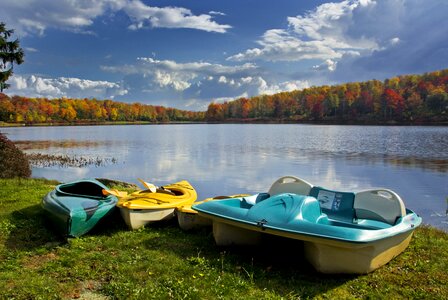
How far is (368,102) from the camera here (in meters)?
112

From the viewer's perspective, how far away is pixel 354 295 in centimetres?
549

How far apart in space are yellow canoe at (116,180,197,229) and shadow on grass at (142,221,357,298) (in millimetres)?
488

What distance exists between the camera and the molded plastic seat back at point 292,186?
27.7ft

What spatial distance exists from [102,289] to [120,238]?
88.7 inches

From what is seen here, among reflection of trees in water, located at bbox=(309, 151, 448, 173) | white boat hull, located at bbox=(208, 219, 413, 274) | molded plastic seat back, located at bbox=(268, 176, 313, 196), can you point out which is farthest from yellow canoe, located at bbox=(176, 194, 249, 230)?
reflection of trees in water, located at bbox=(309, 151, 448, 173)

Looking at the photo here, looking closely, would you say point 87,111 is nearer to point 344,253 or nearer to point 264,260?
point 264,260

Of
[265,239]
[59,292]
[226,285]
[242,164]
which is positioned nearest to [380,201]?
[265,239]

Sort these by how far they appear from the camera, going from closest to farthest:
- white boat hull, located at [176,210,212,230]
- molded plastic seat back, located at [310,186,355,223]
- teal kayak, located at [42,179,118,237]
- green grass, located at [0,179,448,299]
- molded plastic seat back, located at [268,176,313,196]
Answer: green grass, located at [0,179,448,299] → teal kayak, located at [42,179,118,237] → molded plastic seat back, located at [310,186,355,223] → white boat hull, located at [176,210,212,230] → molded plastic seat back, located at [268,176,313,196]

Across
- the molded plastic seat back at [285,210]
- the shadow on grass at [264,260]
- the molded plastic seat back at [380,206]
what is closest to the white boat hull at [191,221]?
the shadow on grass at [264,260]

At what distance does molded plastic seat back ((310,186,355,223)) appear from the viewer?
25.5 ft

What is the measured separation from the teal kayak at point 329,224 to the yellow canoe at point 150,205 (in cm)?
159

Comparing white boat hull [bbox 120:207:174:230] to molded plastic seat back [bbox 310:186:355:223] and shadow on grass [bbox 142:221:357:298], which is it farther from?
molded plastic seat back [bbox 310:186:355:223]

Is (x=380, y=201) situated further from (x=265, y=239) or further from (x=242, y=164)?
(x=242, y=164)

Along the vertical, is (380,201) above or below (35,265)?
above
